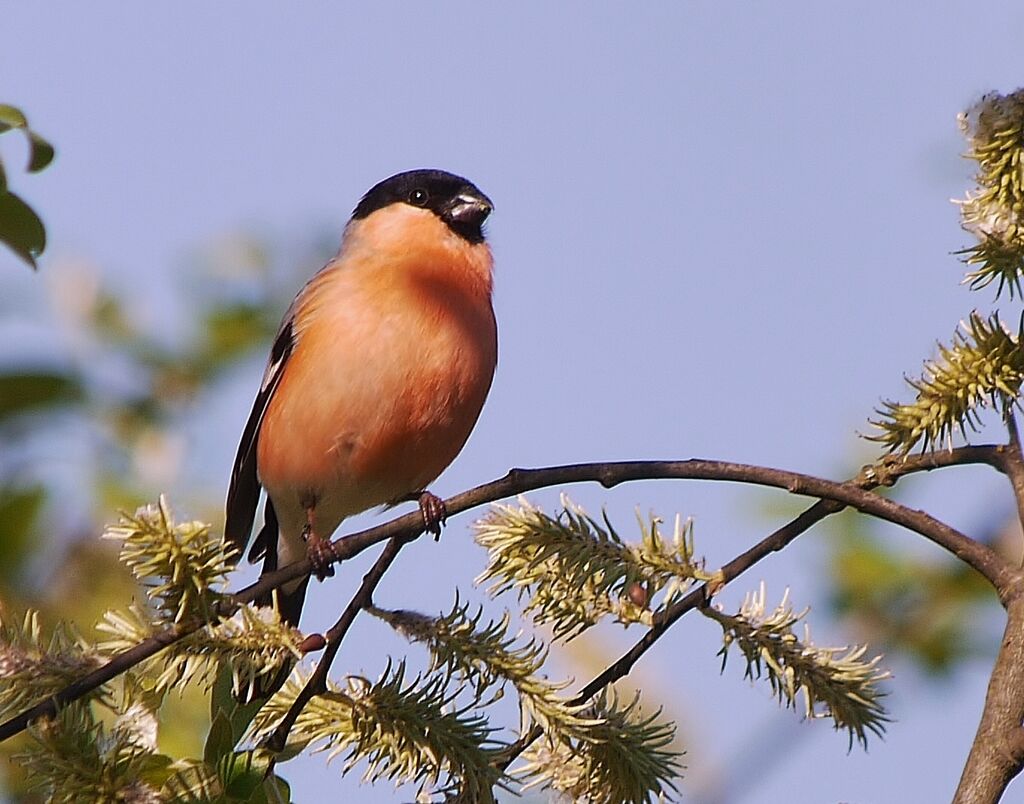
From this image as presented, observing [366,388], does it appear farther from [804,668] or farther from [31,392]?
[804,668]

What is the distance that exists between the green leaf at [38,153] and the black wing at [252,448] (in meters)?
2.60

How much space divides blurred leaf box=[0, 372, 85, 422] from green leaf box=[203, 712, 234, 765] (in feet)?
3.91

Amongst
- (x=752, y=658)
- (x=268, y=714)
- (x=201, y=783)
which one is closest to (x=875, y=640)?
(x=752, y=658)

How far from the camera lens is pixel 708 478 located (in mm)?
2164

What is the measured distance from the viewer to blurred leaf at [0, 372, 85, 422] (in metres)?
2.92

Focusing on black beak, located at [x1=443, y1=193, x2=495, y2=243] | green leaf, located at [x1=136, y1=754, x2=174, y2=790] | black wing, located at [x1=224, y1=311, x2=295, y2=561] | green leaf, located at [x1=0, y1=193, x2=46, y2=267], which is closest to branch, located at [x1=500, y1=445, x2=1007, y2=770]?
green leaf, located at [x1=136, y1=754, x2=174, y2=790]

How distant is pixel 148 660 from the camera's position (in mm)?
2039

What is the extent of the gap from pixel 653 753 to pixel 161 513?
0.80m

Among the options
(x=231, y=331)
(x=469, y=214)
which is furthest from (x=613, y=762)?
(x=469, y=214)

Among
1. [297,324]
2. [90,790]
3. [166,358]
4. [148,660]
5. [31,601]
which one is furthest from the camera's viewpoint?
[297,324]

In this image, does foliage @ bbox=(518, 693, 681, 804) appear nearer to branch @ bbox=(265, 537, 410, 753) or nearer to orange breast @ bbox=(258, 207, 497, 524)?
branch @ bbox=(265, 537, 410, 753)

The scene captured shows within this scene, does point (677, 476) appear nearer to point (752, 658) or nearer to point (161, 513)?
point (752, 658)

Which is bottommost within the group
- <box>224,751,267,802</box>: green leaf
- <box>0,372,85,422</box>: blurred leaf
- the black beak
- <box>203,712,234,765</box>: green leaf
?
<box>224,751,267,802</box>: green leaf

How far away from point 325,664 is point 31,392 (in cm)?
113
